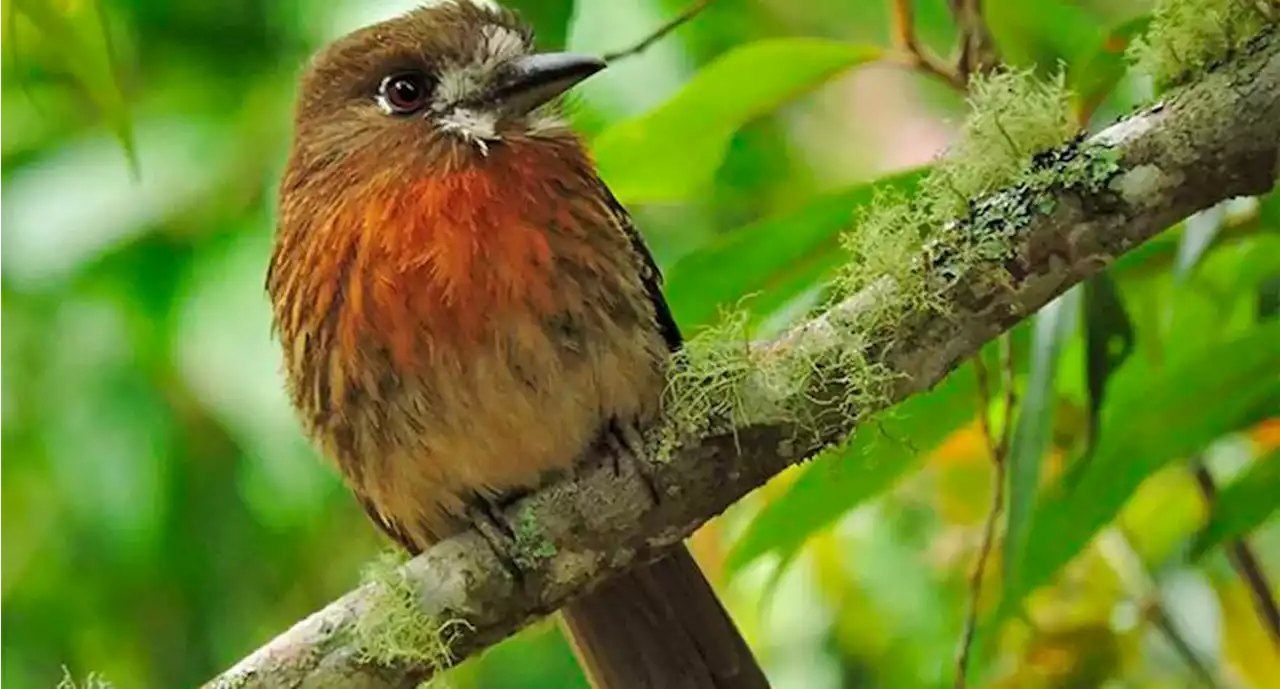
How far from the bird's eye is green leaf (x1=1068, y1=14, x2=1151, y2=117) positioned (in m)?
0.65

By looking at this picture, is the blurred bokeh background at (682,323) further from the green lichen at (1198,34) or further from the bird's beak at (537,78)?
the green lichen at (1198,34)

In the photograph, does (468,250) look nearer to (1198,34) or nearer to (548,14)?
(548,14)

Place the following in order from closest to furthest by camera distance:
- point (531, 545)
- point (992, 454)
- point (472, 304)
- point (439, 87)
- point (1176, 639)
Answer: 1. point (531, 545)
2. point (472, 304)
3. point (992, 454)
4. point (439, 87)
5. point (1176, 639)

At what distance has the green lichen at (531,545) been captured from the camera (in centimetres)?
147

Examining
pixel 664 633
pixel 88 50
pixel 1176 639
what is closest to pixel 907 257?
pixel 664 633

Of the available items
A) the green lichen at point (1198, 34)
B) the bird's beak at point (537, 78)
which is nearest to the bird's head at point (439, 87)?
the bird's beak at point (537, 78)

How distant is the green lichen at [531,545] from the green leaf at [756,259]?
0.30 meters

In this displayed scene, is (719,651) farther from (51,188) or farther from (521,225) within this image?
(51,188)

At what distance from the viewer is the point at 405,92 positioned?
1.82m

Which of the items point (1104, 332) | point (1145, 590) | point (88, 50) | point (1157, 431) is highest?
point (88, 50)

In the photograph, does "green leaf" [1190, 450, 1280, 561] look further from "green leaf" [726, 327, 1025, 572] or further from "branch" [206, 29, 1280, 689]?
"branch" [206, 29, 1280, 689]

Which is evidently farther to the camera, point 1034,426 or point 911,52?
point 911,52

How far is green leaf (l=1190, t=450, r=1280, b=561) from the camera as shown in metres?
1.63

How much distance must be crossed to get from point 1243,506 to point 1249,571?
0.28m
